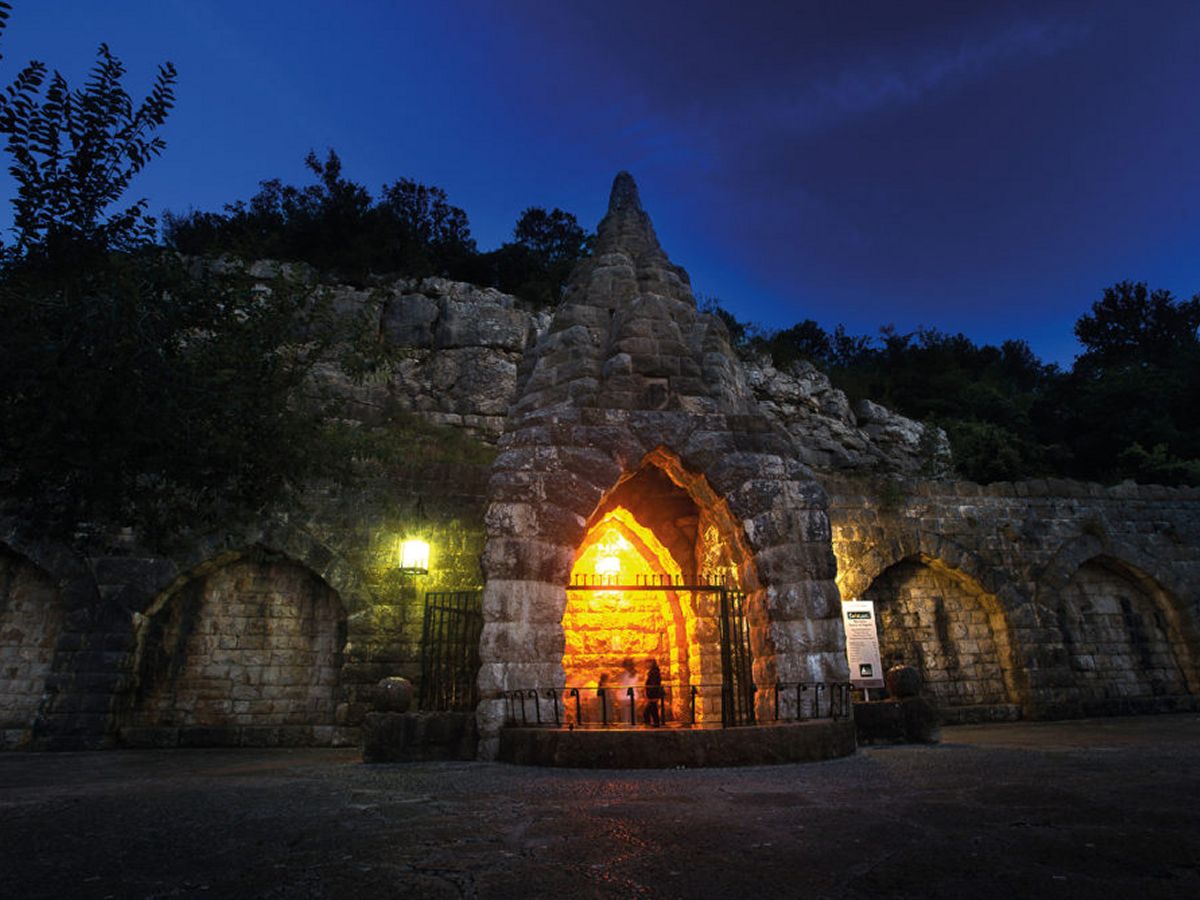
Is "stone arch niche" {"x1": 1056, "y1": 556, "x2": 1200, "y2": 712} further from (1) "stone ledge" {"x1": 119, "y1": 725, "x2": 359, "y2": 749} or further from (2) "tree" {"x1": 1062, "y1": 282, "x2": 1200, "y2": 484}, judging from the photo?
(1) "stone ledge" {"x1": 119, "y1": 725, "x2": 359, "y2": 749}

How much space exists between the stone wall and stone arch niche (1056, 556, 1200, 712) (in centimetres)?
3

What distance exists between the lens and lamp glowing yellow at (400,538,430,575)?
9.98 metres

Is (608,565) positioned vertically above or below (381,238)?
below

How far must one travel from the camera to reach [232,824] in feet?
11.1

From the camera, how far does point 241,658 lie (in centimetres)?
1058

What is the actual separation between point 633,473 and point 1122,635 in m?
12.4

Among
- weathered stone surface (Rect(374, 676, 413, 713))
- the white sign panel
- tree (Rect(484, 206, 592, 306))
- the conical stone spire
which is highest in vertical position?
tree (Rect(484, 206, 592, 306))

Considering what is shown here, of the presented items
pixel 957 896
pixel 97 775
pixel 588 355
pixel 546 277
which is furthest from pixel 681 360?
pixel 546 277

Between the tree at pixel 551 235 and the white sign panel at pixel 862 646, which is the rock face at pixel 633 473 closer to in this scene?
the white sign panel at pixel 862 646

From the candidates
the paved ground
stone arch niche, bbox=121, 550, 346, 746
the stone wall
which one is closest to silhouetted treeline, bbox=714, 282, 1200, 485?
the stone wall

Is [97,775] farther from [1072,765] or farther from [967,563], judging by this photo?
[967,563]

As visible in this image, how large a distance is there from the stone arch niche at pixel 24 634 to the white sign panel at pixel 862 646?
12738mm

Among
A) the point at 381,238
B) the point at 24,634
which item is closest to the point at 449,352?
the point at 381,238

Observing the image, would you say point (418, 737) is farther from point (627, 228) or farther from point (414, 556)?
point (627, 228)
